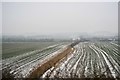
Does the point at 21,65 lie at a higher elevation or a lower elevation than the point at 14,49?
lower

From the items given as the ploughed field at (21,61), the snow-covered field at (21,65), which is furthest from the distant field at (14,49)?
the snow-covered field at (21,65)

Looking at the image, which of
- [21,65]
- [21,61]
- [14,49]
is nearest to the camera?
[21,65]

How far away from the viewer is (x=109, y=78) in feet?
27.7

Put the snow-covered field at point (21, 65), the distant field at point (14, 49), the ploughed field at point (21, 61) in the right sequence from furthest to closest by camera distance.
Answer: the distant field at point (14, 49)
the ploughed field at point (21, 61)
the snow-covered field at point (21, 65)

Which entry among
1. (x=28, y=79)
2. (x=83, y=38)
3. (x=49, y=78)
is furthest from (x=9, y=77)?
(x=83, y=38)

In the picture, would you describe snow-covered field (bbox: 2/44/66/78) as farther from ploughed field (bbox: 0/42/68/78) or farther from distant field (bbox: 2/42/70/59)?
distant field (bbox: 2/42/70/59)

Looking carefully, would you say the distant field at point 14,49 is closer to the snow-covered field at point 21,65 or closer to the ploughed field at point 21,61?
the ploughed field at point 21,61

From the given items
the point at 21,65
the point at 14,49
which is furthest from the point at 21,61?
the point at 14,49

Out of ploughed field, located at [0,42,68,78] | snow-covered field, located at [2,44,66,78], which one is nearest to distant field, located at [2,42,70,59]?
ploughed field, located at [0,42,68,78]

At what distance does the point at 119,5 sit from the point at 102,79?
1265 centimetres

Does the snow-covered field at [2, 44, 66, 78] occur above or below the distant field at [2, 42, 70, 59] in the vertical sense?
below

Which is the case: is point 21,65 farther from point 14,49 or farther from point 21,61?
point 14,49

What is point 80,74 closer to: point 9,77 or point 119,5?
point 9,77

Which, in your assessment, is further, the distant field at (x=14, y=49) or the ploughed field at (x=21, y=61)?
the distant field at (x=14, y=49)
